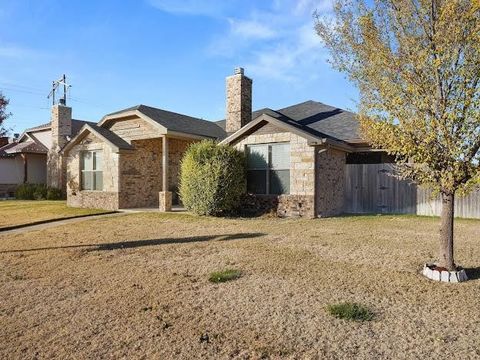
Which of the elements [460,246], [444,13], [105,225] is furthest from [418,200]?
[105,225]

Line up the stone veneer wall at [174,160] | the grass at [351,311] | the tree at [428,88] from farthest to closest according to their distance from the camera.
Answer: the stone veneer wall at [174,160] → the tree at [428,88] → the grass at [351,311]

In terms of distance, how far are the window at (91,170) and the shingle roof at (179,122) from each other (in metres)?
2.41

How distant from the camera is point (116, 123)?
60.4 feet

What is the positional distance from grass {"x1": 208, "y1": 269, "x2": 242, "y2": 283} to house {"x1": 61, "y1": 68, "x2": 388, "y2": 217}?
7729 mm

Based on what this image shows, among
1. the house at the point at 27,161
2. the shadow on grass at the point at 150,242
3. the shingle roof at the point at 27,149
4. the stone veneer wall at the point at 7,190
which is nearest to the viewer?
the shadow on grass at the point at 150,242

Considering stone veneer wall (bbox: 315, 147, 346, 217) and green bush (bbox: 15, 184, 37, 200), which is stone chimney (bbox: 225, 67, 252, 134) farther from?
green bush (bbox: 15, 184, 37, 200)

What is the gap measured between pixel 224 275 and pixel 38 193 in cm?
2252

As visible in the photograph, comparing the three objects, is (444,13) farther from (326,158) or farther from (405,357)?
(326,158)

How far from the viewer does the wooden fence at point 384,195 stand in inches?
567

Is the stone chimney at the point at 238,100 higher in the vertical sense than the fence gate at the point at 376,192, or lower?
higher

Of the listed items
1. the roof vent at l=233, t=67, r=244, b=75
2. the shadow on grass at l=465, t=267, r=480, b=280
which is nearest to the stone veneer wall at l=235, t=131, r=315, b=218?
the roof vent at l=233, t=67, r=244, b=75

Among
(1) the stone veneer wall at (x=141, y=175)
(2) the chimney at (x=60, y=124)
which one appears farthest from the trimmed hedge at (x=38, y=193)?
(1) the stone veneer wall at (x=141, y=175)

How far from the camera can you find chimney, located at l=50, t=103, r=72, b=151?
82.0 ft

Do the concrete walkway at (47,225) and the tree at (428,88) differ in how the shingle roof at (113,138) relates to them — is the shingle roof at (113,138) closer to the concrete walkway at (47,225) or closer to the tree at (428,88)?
the concrete walkway at (47,225)
